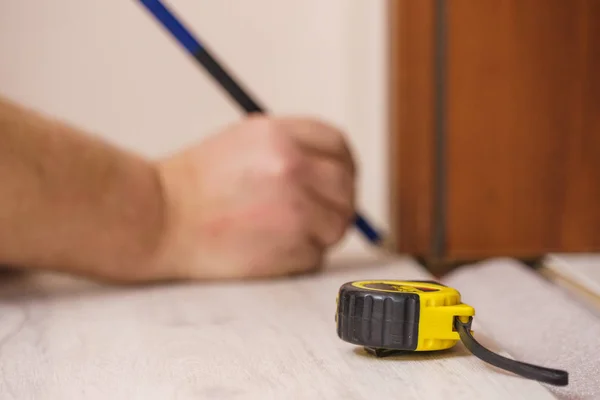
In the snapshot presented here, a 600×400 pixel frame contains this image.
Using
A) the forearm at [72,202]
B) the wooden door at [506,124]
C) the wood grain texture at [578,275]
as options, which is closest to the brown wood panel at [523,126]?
the wooden door at [506,124]

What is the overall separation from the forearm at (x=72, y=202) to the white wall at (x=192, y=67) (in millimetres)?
508

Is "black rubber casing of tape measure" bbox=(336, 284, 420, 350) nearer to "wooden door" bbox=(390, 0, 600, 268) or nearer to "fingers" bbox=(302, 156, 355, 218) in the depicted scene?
"fingers" bbox=(302, 156, 355, 218)

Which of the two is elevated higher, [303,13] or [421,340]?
[303,13]

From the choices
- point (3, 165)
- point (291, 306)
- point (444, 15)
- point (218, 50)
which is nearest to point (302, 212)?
point (291, 306)

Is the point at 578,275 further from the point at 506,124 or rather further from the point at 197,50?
the point at 197,50

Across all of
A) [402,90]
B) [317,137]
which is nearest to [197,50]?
[317,137]

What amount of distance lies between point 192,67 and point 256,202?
0.58m

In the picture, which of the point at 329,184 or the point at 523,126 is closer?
the point at 329,184

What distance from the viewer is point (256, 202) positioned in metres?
0.67

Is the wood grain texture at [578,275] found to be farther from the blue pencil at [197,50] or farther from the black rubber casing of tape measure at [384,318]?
the blue pencil at [197,50]

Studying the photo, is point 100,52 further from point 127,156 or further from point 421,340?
point 421,340

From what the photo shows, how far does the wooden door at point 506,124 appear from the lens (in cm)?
85

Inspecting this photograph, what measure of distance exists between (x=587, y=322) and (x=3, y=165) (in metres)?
0.45

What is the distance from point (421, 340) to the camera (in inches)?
15.1
